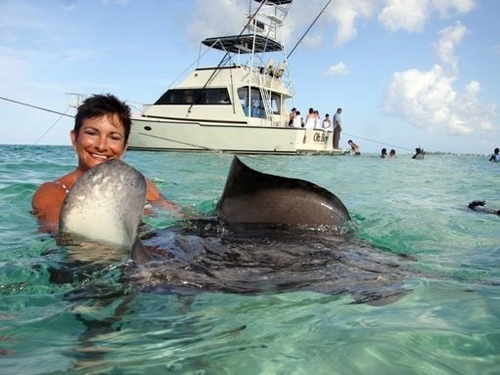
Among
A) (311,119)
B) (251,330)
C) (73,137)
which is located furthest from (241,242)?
(311,119)

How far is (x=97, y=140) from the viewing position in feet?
11.2

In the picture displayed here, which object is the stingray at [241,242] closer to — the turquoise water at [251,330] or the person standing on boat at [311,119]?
the turquoise water at [251,330]

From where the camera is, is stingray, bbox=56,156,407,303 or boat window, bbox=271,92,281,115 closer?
stingray, bbox=56,156,407,303

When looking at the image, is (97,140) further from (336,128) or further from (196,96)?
(336,128)

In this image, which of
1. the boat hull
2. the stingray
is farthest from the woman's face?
the boat hull

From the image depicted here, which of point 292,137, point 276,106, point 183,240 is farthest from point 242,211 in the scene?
point 276,106

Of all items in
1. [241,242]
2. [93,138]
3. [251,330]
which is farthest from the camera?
[93,138]

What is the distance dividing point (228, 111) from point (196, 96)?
1734 mm

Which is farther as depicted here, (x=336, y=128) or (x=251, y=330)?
(x=336, y=128)

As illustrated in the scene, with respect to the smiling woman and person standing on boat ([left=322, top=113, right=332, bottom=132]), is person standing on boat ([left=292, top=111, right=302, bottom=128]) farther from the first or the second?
the smiling woman

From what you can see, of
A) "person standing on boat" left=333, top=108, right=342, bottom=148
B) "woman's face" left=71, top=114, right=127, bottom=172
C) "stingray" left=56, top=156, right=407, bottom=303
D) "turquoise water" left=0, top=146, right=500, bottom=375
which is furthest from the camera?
"person standing on boat" left=333, top=108, right=342, bottom=148

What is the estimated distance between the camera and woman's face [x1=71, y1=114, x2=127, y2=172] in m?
3.40

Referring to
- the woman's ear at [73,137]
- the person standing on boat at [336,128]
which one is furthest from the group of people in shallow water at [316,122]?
the woman's ear at [73,137]

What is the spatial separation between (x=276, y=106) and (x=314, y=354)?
2079 cm
